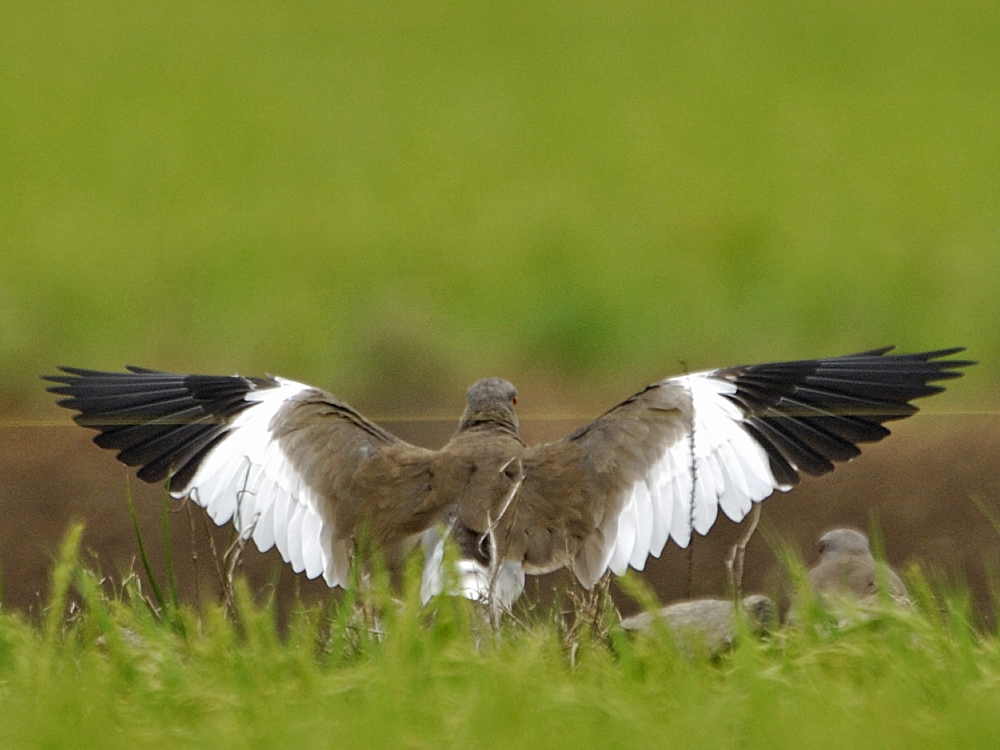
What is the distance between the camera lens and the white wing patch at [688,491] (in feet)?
14.9

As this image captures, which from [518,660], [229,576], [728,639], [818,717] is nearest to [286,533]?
[229,576]

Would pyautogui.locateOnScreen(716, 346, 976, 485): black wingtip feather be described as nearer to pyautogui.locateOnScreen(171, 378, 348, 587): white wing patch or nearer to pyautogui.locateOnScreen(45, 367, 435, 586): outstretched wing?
pyautogui.locateOnScreen(45, 367, 435, 586): outstretched wing

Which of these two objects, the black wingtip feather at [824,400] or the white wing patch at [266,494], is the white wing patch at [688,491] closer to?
the black wingtip feather at [824,400]

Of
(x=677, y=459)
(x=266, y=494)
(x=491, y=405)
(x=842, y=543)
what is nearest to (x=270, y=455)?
(x=266, y=494)

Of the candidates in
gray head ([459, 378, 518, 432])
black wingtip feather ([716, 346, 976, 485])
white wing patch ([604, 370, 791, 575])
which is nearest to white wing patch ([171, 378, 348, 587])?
gray head ([459, 378, 518, 432])

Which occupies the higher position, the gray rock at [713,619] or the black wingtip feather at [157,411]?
the black wingtip feather at [157,411]

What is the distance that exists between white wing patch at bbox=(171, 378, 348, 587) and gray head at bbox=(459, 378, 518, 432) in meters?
0.53

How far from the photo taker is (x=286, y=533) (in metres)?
4.72

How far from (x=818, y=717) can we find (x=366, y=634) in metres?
1.04

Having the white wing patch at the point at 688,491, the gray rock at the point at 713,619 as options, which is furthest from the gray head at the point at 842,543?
the gray rock at the point at 713,619

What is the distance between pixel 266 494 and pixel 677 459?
1194 mm

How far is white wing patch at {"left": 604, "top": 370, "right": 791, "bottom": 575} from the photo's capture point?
4535 mm

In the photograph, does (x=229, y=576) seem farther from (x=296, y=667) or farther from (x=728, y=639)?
(x=728, y=639)

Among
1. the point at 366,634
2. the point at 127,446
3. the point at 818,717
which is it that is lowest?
the point at 818,717
